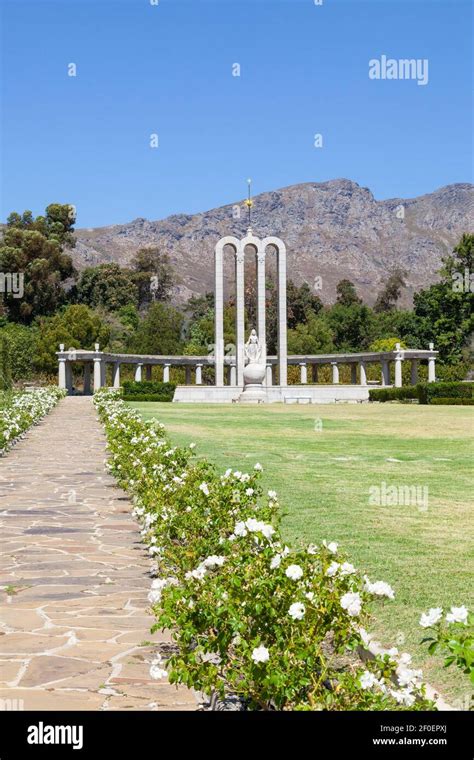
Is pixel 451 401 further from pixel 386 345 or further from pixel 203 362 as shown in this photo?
pixel 386 345

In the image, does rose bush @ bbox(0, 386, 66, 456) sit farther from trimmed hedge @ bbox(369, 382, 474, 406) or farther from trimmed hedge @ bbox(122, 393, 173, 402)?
trimmed hedge @ bbox(369, 382, 474, 406)

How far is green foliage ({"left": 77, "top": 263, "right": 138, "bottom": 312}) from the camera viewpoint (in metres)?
92.2

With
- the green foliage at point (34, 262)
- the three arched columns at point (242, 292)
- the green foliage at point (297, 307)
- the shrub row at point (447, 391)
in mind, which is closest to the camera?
the shrub row at point (447, 391)

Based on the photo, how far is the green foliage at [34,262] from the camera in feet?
251

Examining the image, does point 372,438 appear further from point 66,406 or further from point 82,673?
point 66,406

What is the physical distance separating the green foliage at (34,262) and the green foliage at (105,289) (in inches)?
377

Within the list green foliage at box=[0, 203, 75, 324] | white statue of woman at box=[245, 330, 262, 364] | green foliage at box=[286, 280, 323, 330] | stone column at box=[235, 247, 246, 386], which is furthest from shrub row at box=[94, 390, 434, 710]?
green foliage at box=[286, 280, 323, 330]

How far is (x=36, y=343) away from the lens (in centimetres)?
6316

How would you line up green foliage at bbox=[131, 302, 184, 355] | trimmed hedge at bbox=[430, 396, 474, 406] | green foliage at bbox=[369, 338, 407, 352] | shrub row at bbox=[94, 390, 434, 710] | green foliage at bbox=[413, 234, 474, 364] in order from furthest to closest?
green foliage at bbox=[131, 302, 184, 355] < green foliage at bbox=[369, 338, 407, 352] < green foliage at bbox=[413, 234, 474, 364] < trimmed hedge at bbox=[430, 396, 474, 406] < shrub row at bbox=[94, 390, 434, 710]

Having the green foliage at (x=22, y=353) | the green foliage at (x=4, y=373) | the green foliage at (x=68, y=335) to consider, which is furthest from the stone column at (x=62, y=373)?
the green foliage at (x=4, y=373)

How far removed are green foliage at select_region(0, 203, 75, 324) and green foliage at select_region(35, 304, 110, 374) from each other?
11.7 metres

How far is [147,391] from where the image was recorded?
45.4 m

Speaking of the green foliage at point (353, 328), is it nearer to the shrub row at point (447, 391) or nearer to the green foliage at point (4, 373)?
the shrub row at point (447, 391)
